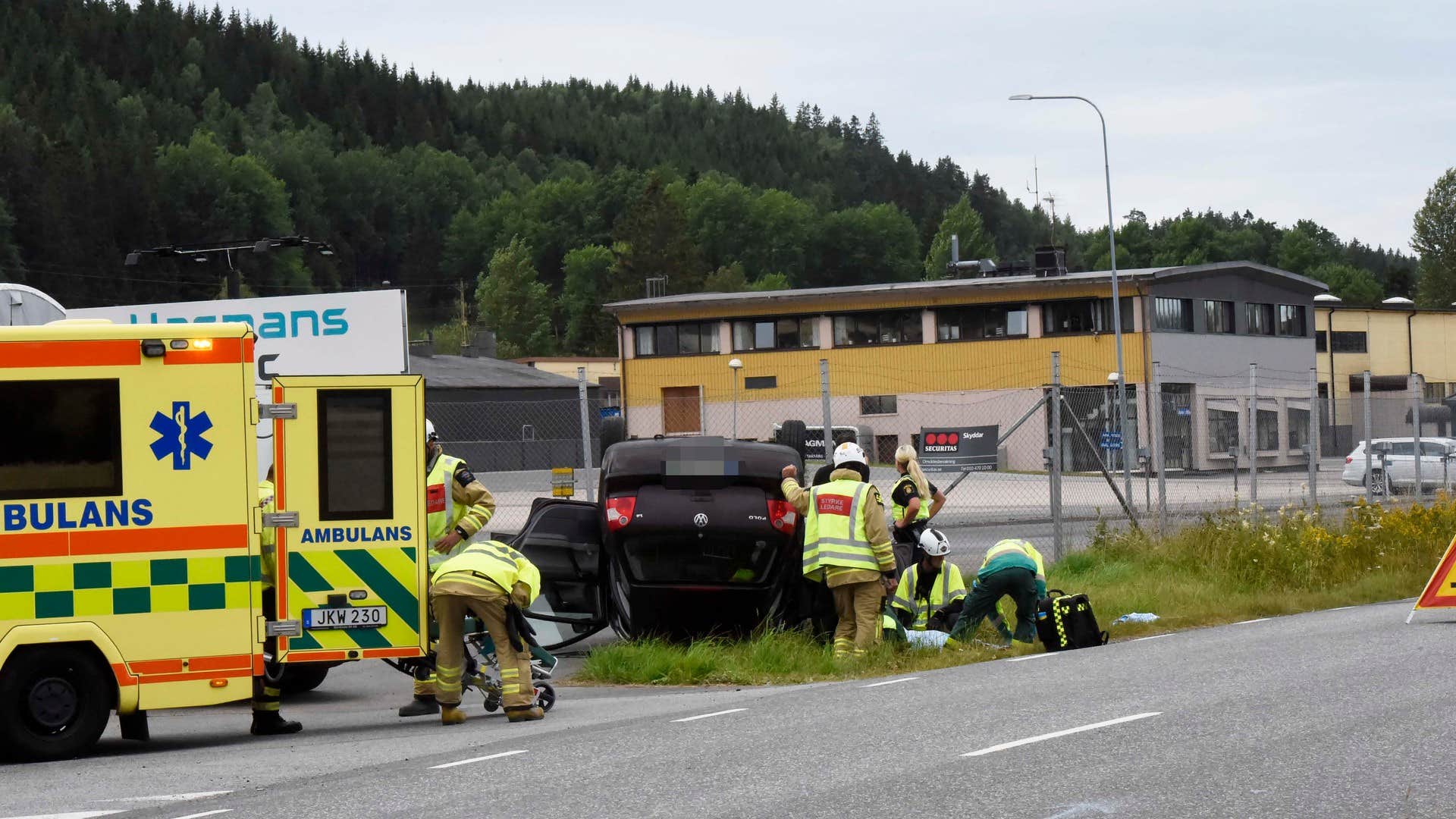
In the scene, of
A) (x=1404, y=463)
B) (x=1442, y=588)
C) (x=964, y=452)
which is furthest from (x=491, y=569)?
(x=1404, y=463)

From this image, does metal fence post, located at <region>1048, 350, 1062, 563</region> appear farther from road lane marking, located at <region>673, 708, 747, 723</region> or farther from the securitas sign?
road lane marking, located at <region>673, 708, 747, 723</region>

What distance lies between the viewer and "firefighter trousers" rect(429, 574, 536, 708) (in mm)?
10438

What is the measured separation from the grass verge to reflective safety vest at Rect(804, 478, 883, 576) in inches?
28.2

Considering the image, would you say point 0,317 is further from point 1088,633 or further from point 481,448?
point 481,448

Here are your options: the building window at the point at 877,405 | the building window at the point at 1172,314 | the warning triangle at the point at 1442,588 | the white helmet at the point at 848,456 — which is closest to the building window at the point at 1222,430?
the building window at the point at 1172,314

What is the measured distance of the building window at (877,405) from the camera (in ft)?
201

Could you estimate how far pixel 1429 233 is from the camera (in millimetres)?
129125

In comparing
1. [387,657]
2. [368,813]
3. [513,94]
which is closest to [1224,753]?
[368,813]

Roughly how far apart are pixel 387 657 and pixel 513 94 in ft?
629

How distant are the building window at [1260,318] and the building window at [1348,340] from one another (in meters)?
11.9

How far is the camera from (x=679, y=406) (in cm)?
6644

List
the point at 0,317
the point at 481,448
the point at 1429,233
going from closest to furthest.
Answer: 1. the point at 0,317
2. the point at 481,448
3. the point at 1429,233

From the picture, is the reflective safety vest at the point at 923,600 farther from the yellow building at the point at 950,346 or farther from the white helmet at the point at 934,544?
the yellow building at the point at 950,346

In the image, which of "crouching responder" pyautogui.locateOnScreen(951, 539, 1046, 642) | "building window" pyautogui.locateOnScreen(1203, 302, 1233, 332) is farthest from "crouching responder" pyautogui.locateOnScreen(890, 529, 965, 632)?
"building window" pyautogui.locateOnScreen(1203, 302, 1233, 332)
